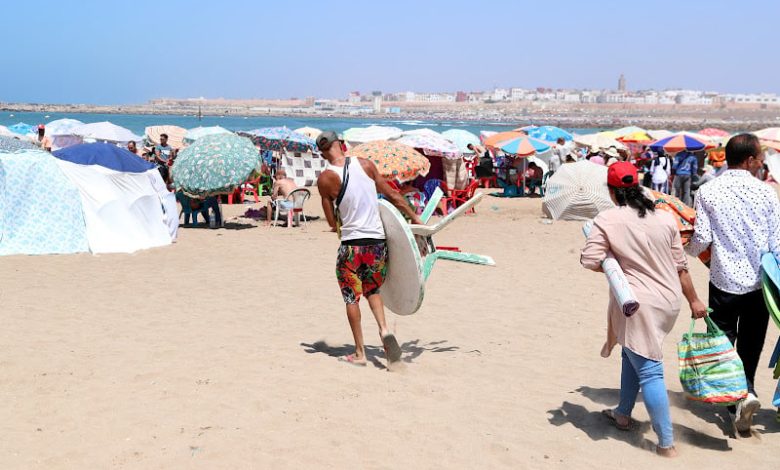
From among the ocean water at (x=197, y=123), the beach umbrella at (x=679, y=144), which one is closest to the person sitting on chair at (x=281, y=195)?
the beach umbrella at (x=679, y=144)

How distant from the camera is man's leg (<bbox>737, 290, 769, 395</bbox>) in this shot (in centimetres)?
391

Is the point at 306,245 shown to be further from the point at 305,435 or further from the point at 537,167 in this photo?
the point at 537,167

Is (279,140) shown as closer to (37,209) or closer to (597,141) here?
(37,209)

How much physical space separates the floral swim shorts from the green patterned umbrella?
283 inches

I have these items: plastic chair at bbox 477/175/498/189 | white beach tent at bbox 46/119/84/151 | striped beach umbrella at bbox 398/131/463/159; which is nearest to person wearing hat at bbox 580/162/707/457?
striped beach umbrella at bbox 398/131/463/159

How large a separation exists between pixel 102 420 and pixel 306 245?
6.77m

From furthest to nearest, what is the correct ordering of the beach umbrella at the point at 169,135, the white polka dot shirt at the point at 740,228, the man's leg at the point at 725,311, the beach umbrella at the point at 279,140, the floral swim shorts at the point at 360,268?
the beach umbrella at the point at 169,135, the beach umbrella at the point at 279,140, the floral swim shorts at the point at 360,268, the man's leg at the point at 725,311, the white polka dot shirt at the point at 740,228

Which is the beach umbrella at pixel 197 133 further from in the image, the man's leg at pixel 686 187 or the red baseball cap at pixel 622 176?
the red baseball cap at pixel 622 176

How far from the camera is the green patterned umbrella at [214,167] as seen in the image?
11742 mm

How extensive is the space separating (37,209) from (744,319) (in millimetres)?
8173

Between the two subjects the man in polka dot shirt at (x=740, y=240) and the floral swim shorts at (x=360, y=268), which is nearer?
the man in polka dot shirt at (x=740, y=240)

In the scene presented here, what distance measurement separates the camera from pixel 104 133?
2095 centimetres

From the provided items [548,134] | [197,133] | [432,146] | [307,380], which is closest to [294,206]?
[432,146]

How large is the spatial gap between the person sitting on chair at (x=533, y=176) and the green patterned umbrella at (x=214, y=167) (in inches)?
312
